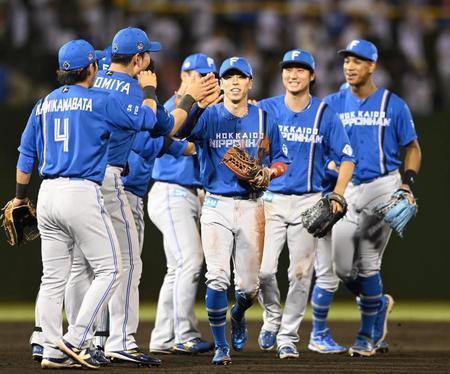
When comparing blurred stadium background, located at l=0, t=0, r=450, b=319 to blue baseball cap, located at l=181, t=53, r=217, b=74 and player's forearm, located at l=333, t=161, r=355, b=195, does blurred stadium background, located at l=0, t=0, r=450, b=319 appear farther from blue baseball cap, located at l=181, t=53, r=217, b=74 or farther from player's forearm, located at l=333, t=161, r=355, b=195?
player's forearm, located at l=333, t=161, r=355, b=195

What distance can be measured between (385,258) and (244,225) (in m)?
6.28

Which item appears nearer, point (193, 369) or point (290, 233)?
point (193, 369)

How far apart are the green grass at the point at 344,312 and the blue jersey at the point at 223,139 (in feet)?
15.5

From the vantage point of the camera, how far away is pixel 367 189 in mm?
9852

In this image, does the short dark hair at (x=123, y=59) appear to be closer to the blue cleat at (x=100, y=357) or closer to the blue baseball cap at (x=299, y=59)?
the blue baseball cap at (x=299, y=59)

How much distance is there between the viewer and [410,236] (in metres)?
14.6

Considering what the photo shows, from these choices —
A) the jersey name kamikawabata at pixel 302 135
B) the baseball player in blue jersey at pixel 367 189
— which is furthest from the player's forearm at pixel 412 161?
the jersey name kamikawabata at pixel 302 135

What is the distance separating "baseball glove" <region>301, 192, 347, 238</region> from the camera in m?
8.91

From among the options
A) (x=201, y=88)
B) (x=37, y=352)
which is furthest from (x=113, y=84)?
(x=37, y=352)

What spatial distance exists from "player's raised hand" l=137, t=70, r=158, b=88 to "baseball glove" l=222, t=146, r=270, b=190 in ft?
2.63

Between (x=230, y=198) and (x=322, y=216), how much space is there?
831mm

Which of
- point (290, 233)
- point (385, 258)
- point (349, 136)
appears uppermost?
point (349, 136)

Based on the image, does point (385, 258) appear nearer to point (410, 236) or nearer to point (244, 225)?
point (410, 236)

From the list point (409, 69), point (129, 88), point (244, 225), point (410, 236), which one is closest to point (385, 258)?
point (410, 236)
